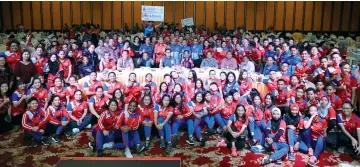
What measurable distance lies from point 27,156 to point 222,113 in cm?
265

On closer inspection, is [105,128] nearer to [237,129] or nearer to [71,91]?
[71,91]

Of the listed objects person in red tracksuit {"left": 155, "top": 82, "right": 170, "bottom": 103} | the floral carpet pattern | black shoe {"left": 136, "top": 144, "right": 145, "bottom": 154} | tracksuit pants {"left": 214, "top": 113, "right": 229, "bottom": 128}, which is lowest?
the floral carpet pattern

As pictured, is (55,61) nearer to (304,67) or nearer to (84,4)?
(304,67)

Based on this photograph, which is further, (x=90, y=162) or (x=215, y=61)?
(x=215, y=61)

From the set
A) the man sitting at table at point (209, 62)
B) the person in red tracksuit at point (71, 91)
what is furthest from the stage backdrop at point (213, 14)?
the person in red tracksuit at point (71, 91)

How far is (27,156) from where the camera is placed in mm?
4824

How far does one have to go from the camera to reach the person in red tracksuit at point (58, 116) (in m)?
5.39

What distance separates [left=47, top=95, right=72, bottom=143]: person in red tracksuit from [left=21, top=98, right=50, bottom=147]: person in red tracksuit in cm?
14

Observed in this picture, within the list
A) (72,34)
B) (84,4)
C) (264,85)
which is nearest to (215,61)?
(264,85)

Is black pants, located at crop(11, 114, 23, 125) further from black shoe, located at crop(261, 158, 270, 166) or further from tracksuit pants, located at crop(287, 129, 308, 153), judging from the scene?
tracksuit pants, located at crop(287, 129, 308, 153)

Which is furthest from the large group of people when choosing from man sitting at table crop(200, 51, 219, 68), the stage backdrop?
the stage backdrop

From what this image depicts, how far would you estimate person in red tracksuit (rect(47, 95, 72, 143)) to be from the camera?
5391mm

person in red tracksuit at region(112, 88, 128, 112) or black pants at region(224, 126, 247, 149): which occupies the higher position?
person in red tracksuit at region(112, 88, 128, 112)

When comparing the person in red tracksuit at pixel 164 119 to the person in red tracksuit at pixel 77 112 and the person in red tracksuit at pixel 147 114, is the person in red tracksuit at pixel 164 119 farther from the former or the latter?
the person in red tracksuit at pixel 77 112
